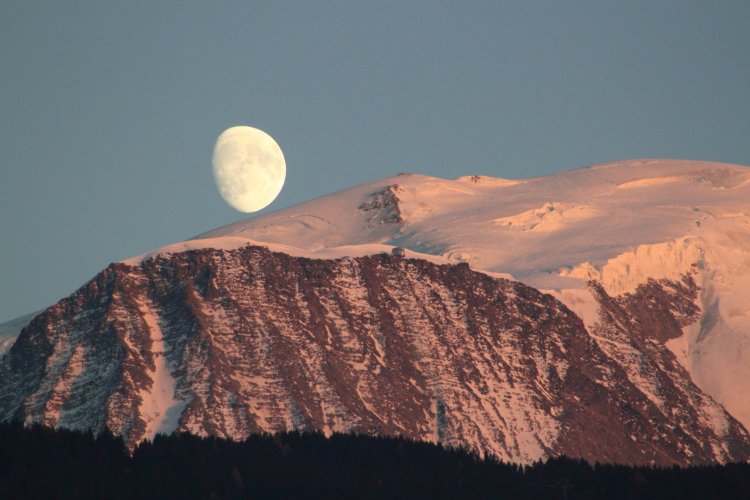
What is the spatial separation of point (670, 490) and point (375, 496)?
2467 cm

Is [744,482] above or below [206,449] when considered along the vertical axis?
below

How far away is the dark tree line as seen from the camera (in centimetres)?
15750

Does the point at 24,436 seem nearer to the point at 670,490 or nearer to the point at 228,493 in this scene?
the point at 228,493

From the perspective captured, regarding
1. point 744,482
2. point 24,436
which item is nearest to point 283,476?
point 24,436

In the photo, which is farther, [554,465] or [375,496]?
[554,465]

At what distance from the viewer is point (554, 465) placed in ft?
584

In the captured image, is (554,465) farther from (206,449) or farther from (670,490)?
(206,449)

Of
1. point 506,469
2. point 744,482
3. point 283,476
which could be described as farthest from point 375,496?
point 744,482

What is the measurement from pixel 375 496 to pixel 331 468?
34.5ft

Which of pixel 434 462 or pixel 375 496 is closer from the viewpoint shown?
pixel 375 496

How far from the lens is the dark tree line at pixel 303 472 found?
15750 centimetres

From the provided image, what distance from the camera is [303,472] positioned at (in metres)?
165

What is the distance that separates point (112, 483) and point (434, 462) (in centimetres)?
2911

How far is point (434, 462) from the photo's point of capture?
173750 millimetres
